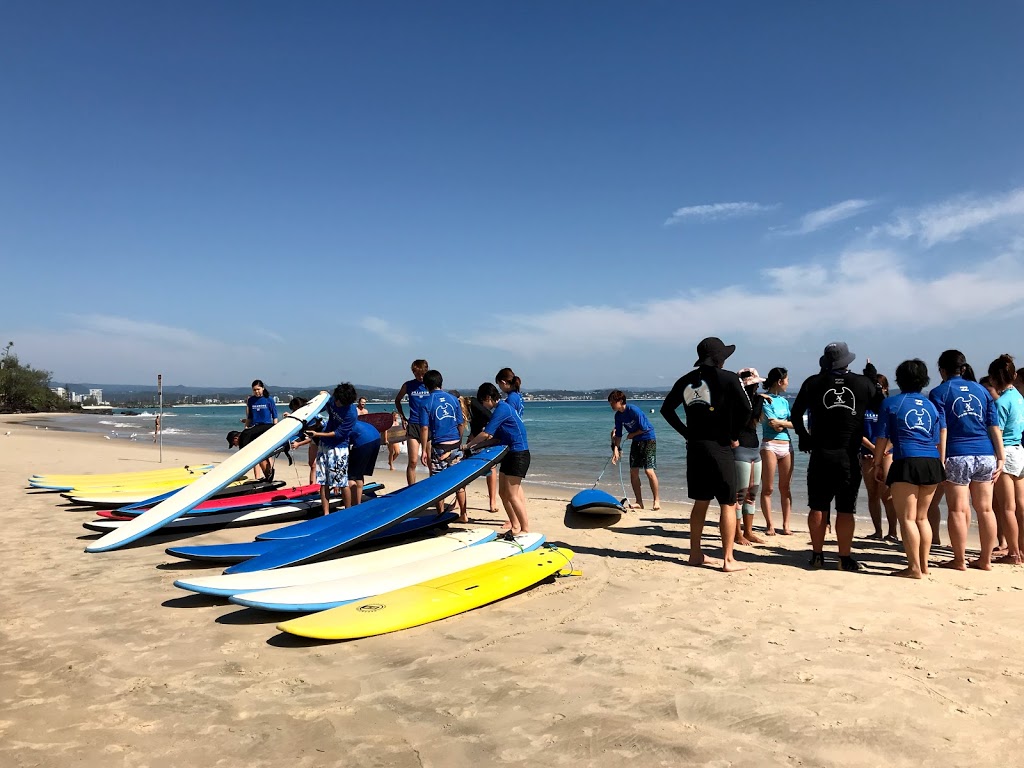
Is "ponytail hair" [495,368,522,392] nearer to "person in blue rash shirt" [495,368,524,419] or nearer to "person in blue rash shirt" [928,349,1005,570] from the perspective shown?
"person in blue rash shirt" [495,368,524,419]

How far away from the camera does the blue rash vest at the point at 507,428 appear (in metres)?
6.32

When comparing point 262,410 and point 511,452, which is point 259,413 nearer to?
point 262,410

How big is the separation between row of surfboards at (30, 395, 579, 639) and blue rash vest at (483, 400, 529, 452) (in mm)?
148

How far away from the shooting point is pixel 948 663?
343 centimetres

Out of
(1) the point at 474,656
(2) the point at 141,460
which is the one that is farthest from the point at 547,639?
(2) the point at 141,460

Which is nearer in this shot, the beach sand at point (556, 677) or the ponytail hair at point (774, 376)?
the beach sand at point (556, 677)

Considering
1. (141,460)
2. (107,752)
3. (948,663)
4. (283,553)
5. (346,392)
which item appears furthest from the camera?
(141,460)

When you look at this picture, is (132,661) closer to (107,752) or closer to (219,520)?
(107,752)

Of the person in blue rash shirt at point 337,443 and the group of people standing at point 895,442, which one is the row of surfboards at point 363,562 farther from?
the group of people standing at point 895,442

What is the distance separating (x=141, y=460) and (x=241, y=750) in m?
16.4

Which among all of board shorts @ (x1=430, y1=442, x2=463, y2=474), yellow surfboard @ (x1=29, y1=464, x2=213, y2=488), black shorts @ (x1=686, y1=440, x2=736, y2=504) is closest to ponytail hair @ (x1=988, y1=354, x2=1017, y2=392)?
black shorts @ (x1=686, y1=440, x2=736, y2=504)

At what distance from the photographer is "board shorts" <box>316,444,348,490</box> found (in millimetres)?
7230

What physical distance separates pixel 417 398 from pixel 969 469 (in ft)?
18.4

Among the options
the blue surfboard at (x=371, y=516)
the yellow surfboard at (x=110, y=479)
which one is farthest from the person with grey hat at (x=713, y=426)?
the yellow surfboard at (x=110, y=479)
